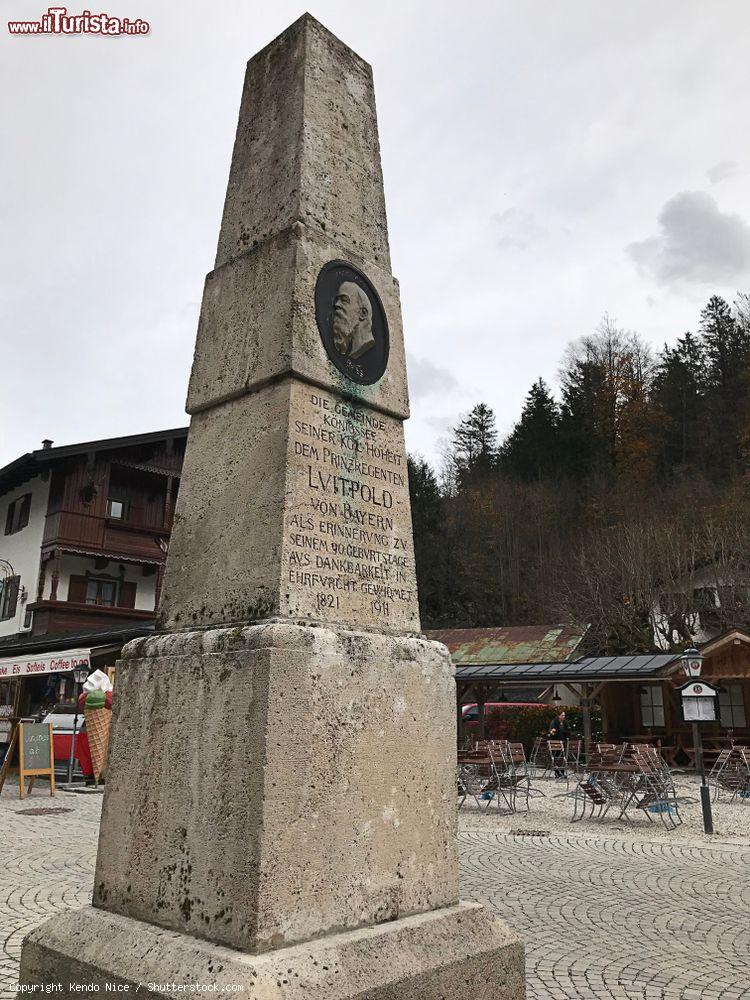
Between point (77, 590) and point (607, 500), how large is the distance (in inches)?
974

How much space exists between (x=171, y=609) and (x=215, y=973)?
1.39 m

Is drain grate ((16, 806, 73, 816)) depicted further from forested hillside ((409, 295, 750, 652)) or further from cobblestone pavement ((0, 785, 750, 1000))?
forested hillside ((409, 295, 750, 652))

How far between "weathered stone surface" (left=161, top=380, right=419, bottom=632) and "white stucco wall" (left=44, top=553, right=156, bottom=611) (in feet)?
80.1

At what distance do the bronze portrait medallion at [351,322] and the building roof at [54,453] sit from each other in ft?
73.9

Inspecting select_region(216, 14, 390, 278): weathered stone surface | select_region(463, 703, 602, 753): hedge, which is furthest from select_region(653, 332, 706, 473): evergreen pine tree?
select_region(216, 14, 390, 278): weathered stone surface

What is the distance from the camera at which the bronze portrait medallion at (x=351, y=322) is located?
3484 mm

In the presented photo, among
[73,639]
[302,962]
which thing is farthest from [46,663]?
[302,962]

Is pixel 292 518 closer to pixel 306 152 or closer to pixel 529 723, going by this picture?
pixel 306 152

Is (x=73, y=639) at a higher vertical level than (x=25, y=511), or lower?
lower

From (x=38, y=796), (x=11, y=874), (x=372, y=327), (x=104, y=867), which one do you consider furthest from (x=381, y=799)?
(x=38, y=796)

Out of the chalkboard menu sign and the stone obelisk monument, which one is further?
the chalkboard menu sign

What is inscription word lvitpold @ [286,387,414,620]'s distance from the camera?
3072 millimetres

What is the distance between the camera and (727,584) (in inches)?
1101

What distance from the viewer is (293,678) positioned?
2734 millimetres
